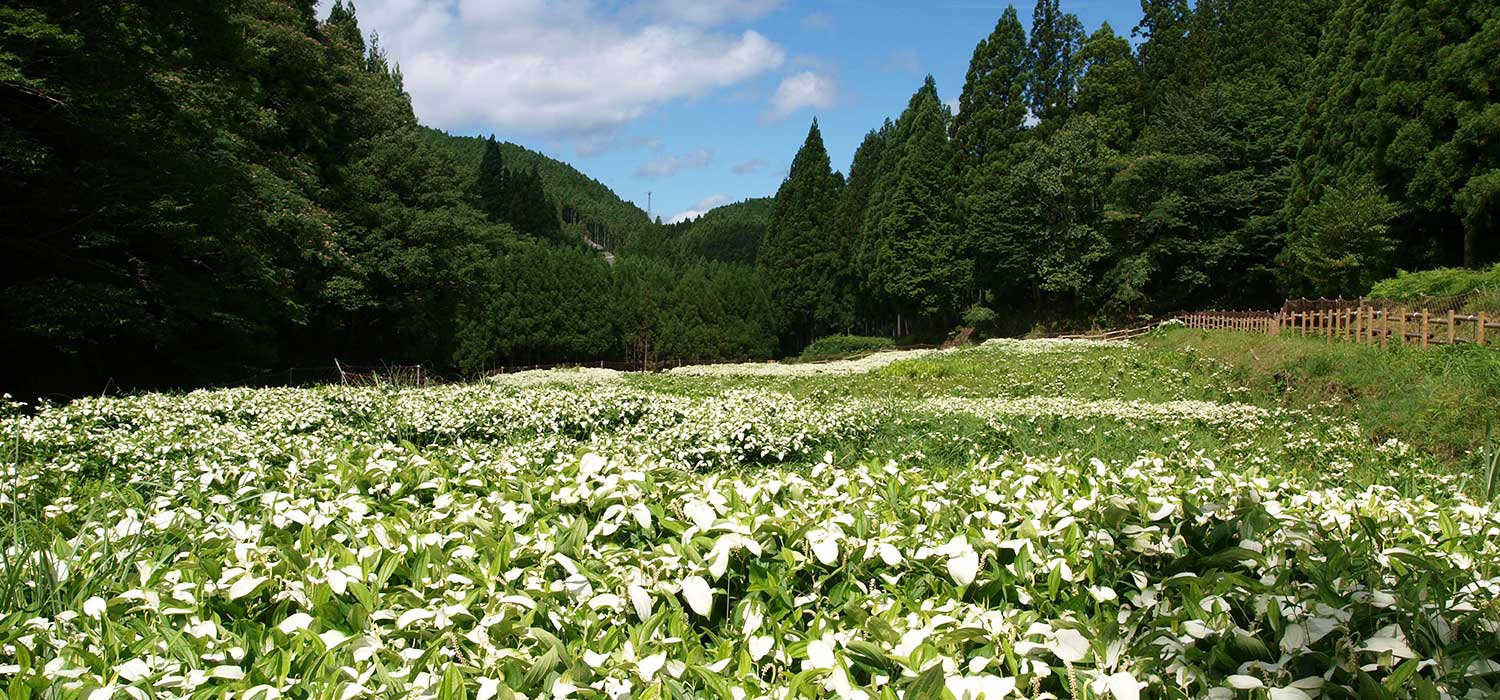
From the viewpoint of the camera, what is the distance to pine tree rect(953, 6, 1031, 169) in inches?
1606

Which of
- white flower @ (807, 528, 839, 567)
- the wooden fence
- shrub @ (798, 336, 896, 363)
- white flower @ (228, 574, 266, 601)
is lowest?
shrub @ (798, 336, 896, 363)

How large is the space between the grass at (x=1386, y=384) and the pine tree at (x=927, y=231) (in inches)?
1047

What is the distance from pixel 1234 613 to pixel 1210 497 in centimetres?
71

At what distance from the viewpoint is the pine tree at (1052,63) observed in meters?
40.8

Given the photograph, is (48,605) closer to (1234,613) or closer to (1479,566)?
(1234,613)

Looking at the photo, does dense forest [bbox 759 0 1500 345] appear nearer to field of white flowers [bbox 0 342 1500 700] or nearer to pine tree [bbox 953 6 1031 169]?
pine tree [bbox 953 6 1031 169]

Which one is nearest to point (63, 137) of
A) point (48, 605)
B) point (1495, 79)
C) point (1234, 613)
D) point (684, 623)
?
point (48, 605)

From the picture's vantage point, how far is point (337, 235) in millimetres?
21203

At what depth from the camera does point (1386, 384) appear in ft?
32.3

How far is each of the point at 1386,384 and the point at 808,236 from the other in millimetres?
41295

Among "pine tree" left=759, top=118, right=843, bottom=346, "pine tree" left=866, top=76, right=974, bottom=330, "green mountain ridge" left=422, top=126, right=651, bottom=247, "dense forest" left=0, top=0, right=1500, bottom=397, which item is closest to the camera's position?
"dense forest" left=0, top=0, right=1500, bottom=397

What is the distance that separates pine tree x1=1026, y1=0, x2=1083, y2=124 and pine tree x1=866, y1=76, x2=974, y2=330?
4.91m

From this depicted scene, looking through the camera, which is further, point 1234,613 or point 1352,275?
point 1352,275

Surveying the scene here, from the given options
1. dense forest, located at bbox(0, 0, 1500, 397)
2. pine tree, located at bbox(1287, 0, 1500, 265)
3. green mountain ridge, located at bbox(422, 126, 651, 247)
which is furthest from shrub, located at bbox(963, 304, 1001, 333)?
green mountain ridge, located at bbox(422, 126, 651, 247)
